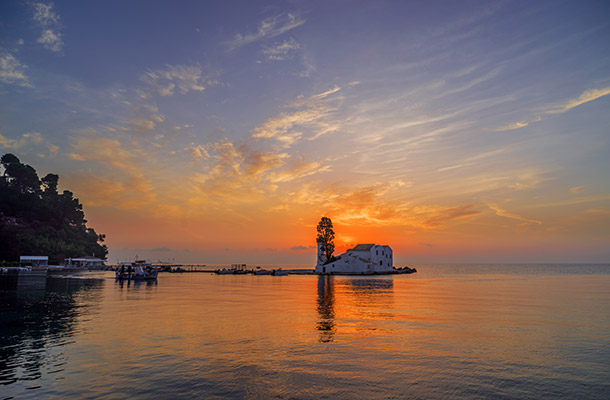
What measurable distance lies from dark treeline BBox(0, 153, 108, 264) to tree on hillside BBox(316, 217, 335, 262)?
118 metres

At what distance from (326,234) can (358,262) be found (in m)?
16.7

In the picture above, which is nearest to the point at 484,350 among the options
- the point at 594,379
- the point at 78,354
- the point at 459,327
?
the point at 594,379

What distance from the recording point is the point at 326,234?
142250 millimetres

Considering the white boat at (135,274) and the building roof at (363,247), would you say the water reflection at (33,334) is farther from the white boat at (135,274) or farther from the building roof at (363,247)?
the building roof at (363,247)

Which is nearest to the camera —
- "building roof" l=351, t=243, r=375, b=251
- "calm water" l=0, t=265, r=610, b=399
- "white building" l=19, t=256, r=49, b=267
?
"calm water" l=0, t=265, r=610, b=399

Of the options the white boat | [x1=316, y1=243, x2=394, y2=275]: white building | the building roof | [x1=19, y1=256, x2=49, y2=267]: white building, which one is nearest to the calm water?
the white boat

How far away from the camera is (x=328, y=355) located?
24.3 m

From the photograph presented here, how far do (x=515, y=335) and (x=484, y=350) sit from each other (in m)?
7.43

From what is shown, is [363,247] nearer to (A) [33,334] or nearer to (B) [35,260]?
(A) [33,334]

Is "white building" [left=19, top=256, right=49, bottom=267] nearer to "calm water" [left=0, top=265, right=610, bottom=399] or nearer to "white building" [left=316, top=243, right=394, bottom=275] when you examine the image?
"white building" [left=316, top=243, right=394, bottom=275]

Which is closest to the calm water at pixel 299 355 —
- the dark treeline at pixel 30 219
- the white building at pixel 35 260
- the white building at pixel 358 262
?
the white building at pixel 358 262

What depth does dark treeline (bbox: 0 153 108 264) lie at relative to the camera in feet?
457

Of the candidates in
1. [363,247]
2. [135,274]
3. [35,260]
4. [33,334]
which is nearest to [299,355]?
[33,334]

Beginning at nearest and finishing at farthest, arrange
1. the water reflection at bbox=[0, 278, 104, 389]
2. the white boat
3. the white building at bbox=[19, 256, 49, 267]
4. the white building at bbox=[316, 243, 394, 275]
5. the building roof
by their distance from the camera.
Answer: the water reflection at bbox=[0, 278, 104, 389]
the white boat
the white building at bbox=[19, 256, 49, 267]
the white building at bbox=[316, 243, 394, 275]
the building roof
